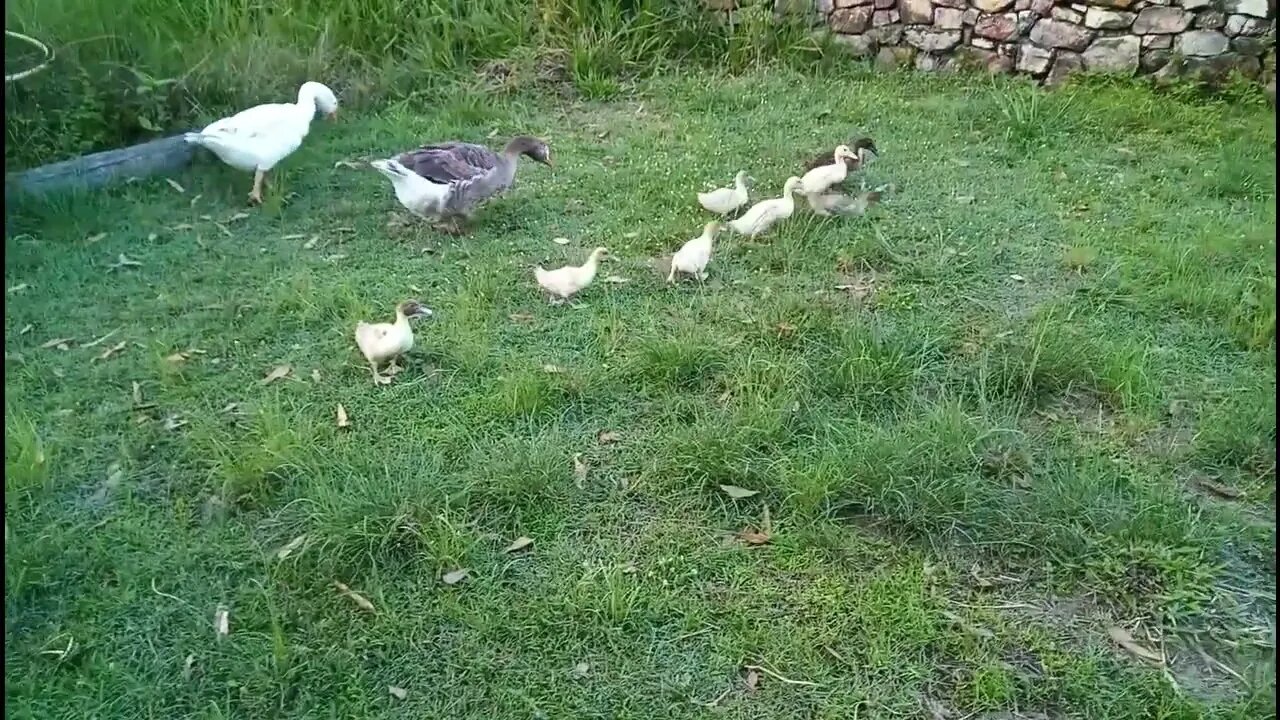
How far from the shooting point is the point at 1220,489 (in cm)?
312

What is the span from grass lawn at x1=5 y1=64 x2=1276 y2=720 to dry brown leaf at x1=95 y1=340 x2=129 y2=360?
0.02 m

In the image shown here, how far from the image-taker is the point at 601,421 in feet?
11.2

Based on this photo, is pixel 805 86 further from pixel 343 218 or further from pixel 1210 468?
pixel 1210 468

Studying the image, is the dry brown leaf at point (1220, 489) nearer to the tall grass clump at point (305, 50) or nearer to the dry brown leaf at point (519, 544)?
the dry brown leaf at point (519, 544)

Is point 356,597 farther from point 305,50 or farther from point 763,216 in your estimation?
point 305,50

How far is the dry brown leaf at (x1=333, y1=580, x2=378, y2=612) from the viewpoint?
2686 millimetres

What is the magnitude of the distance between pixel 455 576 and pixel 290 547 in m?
0.44

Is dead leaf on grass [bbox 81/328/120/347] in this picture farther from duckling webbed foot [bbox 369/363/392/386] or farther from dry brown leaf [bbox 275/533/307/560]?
dry brown leaf [bbox 275/533/307/560]

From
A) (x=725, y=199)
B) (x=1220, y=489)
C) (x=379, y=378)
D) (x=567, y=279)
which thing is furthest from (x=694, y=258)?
(x=1220, y=489)

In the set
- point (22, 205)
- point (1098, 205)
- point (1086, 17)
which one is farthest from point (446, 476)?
point (1086, 17)

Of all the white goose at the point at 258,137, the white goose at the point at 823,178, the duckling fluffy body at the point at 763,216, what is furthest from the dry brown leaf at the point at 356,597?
the white goose at the point at 823,178

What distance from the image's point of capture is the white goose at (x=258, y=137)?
4.71m

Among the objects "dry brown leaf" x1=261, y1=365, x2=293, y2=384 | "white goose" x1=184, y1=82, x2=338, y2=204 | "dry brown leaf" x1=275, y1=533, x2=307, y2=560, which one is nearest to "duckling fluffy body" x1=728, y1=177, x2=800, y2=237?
"dry brown leaf" x1=261, y1=365, x2=293, y2=384

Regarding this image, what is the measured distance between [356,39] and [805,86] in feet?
8.87
